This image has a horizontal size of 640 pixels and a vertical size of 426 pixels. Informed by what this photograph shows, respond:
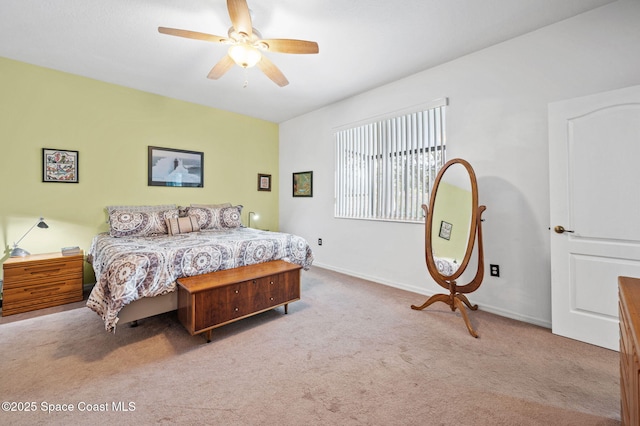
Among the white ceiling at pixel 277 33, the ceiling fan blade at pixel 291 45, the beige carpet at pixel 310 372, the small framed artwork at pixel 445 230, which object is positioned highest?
the white ceiling at pixel 277 33

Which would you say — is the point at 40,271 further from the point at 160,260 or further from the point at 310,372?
the point at 310,372

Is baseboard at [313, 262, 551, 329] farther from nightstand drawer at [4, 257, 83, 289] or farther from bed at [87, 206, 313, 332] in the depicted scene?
nightstand drawer at [4, 257, 83, 289]

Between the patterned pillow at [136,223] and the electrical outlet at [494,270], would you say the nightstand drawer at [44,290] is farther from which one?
the electrical outlet at [494,270]

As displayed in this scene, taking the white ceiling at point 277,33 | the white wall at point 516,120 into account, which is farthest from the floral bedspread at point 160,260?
the white ceiling at point 277,33

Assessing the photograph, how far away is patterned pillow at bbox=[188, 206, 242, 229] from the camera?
12.0 feet

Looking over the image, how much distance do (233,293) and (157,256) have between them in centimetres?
69

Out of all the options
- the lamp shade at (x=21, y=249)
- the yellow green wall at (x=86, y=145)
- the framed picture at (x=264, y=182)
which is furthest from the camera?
the framed picture at (x=264, y=182)

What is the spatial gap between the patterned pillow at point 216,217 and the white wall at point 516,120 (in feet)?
7.48

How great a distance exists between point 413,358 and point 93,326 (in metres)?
2.73

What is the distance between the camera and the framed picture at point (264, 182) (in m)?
5.08

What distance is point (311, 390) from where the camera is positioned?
1589 mm

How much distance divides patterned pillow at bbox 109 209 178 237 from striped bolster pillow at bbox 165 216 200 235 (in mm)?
107

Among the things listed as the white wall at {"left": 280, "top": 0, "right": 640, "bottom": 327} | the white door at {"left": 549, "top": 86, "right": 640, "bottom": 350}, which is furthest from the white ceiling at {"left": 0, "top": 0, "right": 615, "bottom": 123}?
the white door at {"left": 549, "top": 86, "right": 640, "bottom": 350}

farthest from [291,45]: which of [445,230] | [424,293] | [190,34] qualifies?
[424,293]
